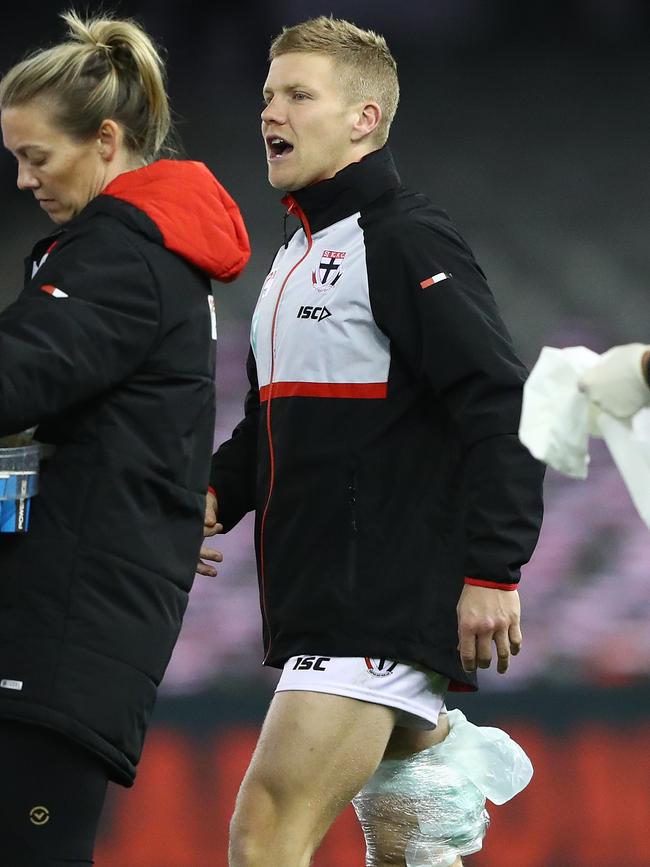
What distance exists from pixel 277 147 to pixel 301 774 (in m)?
1.07

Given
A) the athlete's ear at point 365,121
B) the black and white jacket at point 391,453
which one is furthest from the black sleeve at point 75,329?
the athlete's ear at point 365,121

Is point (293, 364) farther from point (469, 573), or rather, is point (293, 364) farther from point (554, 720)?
point (554, 720)

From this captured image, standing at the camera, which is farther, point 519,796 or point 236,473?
point 519,796

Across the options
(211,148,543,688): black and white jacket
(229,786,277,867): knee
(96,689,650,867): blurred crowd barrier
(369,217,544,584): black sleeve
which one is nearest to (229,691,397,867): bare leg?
(229,786,277,867): knee

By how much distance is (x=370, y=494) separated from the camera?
8.00 ft

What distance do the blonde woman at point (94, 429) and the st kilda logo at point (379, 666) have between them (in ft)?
1.87

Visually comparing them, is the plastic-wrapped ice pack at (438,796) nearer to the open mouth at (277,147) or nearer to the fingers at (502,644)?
the fingers at (502,644)

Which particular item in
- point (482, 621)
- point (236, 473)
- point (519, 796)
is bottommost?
point (519, 796)

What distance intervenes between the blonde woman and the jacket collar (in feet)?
1.97

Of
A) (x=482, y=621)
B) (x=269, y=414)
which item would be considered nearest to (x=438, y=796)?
(x=482, y=621)

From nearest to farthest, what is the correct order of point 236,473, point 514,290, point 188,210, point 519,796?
point 188,210, point 236,473, point 519,796, point 514,290

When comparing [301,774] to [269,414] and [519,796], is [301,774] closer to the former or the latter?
[269,414]

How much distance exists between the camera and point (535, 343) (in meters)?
4.05

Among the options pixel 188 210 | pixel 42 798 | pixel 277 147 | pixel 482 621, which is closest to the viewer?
pixel 42 798
